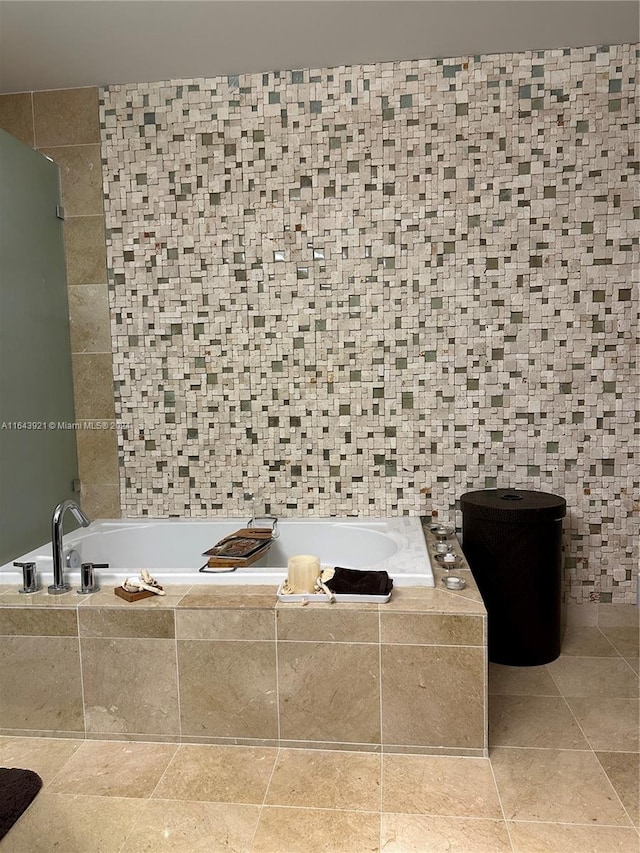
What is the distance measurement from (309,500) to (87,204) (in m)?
1.80

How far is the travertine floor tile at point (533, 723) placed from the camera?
2.13 metres

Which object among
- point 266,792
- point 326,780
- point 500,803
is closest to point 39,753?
point 266,792

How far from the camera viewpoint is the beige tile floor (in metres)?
1.68

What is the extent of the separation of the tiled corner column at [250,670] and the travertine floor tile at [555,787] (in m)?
0.13

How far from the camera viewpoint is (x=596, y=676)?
257 centimetres

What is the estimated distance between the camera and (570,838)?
1.67m

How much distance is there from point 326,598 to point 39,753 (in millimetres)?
1062

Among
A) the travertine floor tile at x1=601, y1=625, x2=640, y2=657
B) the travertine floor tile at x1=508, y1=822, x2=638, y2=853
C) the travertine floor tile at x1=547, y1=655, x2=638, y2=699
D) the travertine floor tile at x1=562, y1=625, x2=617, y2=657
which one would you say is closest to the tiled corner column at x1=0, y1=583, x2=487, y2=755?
the travertine floor tile at x1=508, y1=822, x2=638, y2=853

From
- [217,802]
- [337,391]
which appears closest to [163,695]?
[217,802]

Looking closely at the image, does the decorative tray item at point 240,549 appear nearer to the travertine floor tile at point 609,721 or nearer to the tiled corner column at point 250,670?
the tiled corner column at point 250,670

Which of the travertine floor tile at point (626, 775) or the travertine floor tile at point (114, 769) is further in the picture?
the travertine floor tile at point (114, 769)

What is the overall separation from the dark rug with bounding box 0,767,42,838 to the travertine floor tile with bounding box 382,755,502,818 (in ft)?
3.34

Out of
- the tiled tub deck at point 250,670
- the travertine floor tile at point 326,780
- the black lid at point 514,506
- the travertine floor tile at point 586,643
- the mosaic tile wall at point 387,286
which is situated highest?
the mosaic tile wall at point 387,286

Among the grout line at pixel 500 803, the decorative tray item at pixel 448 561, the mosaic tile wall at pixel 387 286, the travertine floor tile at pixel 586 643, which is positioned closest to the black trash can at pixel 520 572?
the travertine floor tile at pixel 586 643
